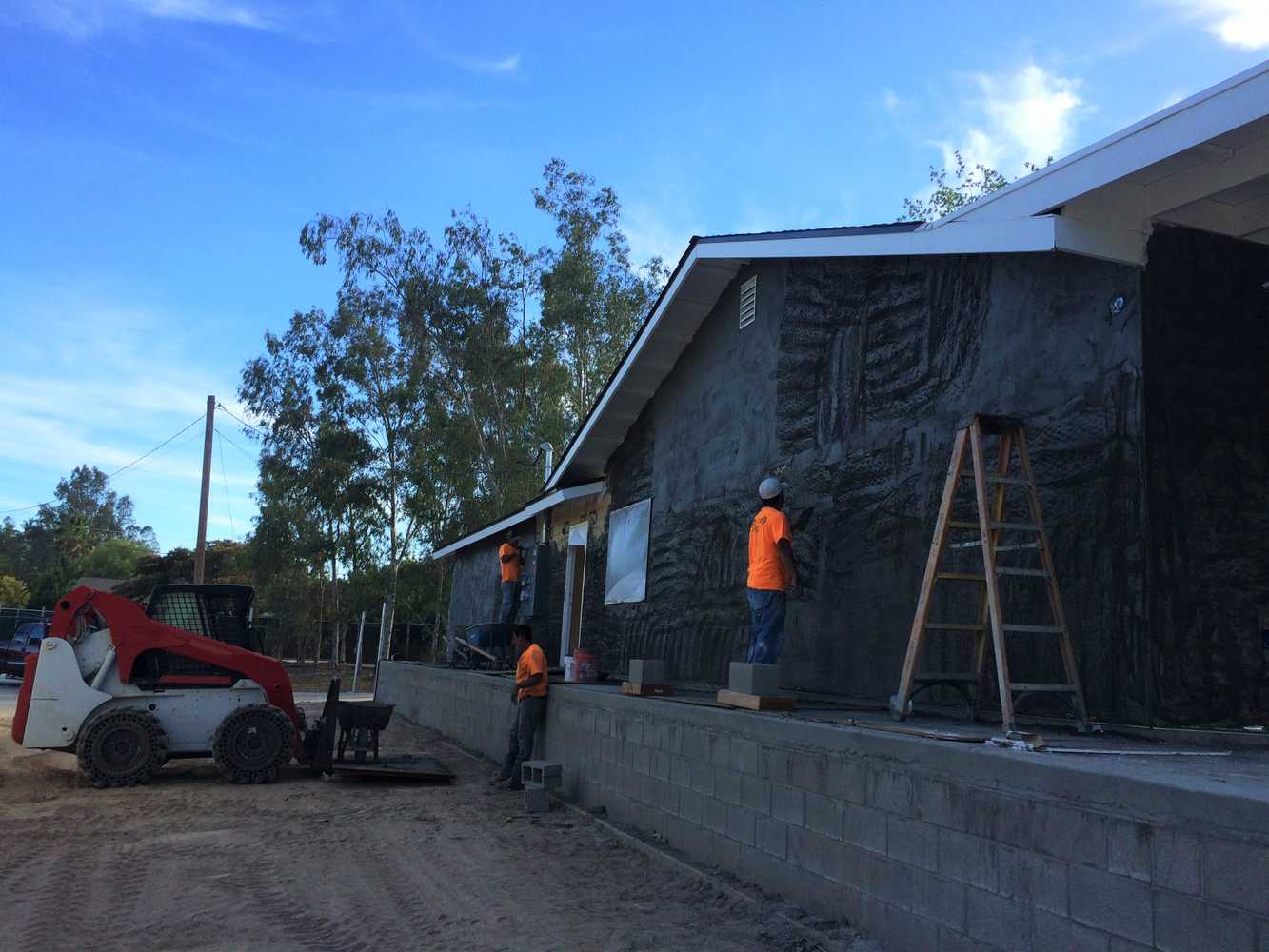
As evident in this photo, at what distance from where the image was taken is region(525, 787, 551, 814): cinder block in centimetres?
945

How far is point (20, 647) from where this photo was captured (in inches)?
992

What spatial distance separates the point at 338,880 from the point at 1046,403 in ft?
18.9

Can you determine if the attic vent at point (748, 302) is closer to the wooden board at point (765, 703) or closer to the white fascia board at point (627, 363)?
the white fascia board at point (627, 363)

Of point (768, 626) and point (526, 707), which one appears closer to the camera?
point (768, 626)

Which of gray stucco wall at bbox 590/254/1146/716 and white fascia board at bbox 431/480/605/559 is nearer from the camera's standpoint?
gray stucco wall at bbox 590/254/1146/716

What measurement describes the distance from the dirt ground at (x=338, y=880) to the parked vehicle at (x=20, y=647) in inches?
651

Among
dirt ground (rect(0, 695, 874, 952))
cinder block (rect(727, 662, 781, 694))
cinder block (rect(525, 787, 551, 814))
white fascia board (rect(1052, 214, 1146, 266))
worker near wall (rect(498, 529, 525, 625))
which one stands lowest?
dirt ground (rect(0, 695, 874, 952))

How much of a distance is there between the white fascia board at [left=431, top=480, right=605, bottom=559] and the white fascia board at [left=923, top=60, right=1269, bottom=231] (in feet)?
31.0

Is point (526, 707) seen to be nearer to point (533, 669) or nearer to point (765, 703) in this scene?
point (533, 669)

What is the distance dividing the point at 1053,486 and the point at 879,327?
2720 millimetres

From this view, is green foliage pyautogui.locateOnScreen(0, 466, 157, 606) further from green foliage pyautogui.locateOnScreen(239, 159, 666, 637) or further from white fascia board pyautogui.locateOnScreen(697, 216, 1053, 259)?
white fascia board pyautogui.locateOnScreen(697, 216, 1053, 259)

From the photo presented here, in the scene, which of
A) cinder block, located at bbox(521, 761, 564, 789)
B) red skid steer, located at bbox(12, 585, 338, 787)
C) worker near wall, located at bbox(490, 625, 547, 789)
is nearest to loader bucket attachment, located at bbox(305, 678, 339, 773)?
red skid steer, located at bbox(12, 585, 338, 787)

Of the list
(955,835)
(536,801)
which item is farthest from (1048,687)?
(536,801)

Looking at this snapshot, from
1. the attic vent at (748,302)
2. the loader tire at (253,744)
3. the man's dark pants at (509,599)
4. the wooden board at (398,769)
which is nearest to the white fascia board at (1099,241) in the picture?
the attic vent at (748,302)
